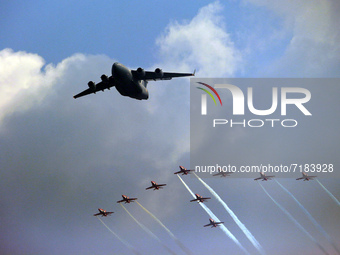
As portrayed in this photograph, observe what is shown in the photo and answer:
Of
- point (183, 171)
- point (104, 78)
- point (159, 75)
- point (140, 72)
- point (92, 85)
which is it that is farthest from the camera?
point (183, 171)

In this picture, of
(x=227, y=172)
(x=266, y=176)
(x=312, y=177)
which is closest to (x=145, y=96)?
(x=227, y=172)

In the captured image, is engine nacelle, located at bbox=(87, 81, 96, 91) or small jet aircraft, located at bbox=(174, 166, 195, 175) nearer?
engine nacelle, located at bbox=(87, 81, 96, 91)

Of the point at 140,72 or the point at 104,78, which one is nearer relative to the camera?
the point at 140,72

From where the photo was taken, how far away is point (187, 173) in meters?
92.8

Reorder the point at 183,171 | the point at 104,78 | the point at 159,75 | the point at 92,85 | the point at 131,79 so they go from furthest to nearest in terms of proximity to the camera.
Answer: the point at 183,171
the point at 92,85
the point at 104,78
the point at 159,75
the point at 131,79

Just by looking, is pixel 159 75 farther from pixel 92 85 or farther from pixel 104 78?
pixel 92 85

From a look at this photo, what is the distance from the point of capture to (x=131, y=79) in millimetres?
72938

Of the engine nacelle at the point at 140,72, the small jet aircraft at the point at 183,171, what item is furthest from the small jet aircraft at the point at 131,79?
the small jet aircraft at the point at 183,171

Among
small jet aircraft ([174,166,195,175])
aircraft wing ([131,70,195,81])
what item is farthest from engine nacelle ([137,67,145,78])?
small jet aircraft ([174,166,195,175])

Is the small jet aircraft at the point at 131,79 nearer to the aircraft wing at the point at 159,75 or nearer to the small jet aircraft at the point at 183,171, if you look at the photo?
the aircraft wing at the point at 159,75

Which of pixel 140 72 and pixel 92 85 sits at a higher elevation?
pixel 92 85

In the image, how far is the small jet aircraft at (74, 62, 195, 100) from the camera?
7050cm

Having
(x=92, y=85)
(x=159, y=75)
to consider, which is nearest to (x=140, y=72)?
(x=159, y=75)

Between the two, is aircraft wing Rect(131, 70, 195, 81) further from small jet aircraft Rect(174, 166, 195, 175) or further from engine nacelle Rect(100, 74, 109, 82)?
small jet aircraft Rect(174, 166, 195, 175)
